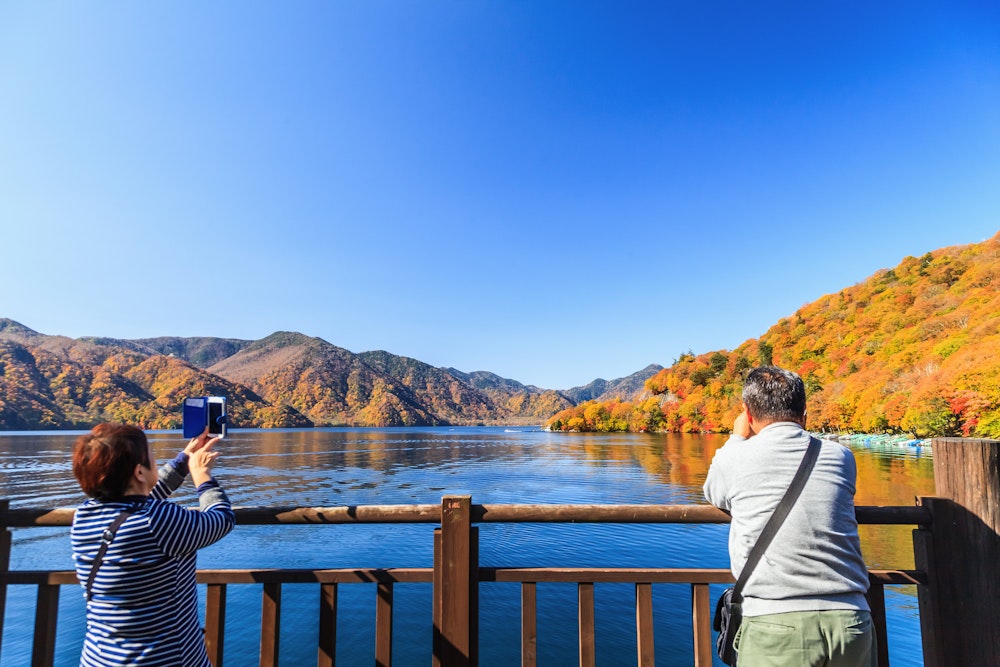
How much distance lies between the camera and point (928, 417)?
46.4 meters

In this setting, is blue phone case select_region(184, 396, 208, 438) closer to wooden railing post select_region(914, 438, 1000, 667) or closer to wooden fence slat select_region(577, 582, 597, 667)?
wooden fence slat select_region(577, 582, 597, 667)

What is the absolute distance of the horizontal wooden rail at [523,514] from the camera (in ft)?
8.07

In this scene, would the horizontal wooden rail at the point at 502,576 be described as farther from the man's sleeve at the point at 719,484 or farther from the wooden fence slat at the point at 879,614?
the man's sleeve at the point at 719,484

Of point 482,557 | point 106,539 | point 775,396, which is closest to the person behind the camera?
point 106,539

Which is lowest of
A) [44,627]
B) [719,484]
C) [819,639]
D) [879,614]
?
[44,627]

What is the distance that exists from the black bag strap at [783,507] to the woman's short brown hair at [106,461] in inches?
90.2

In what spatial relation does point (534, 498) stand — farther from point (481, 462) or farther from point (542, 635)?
point (481, 462)

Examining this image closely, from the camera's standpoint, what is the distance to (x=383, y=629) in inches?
102

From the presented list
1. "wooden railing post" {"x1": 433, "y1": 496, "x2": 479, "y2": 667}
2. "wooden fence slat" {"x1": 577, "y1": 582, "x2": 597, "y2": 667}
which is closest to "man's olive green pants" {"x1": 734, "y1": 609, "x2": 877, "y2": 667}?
"wooden fence slat" {"x1": 577, "y1": 582, "x2": 597, "y2": 667}

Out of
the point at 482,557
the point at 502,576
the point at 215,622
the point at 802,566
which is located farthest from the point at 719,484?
the point at 482,557

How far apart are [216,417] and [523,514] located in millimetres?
1598

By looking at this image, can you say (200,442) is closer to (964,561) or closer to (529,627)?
(529,627)

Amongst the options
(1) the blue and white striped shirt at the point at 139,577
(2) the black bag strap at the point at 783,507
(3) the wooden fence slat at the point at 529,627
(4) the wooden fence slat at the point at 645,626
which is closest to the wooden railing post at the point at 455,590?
(3) the wooden fence slat at the point at 529,627

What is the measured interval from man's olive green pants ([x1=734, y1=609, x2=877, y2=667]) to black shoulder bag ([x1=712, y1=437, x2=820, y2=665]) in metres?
0.13
